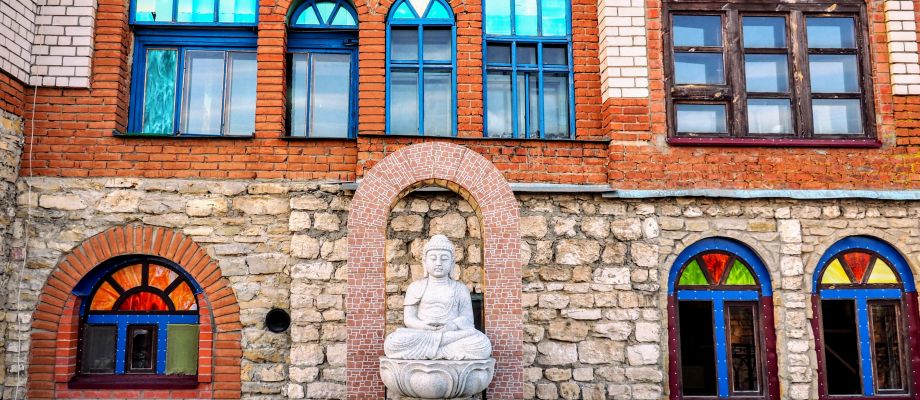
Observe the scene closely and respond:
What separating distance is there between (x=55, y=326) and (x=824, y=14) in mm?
9456

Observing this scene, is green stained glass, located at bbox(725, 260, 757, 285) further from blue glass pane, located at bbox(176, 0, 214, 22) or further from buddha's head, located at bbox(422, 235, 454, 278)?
blue glass pane, located at bbox(176, 0, 214, 22)

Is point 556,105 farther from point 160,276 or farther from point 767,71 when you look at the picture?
point 160,276

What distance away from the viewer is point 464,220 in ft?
24.5

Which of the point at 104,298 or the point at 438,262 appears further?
the point at 104,298

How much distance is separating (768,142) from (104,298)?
768cm

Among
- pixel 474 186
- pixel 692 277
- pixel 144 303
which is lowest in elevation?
pixel 144 303

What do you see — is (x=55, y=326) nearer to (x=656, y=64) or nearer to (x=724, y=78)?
(x=656, y=64)

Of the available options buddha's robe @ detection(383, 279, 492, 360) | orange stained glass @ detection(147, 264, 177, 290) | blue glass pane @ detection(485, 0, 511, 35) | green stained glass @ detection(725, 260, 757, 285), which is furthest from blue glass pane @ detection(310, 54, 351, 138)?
green stained glass @ detection(725, 260, 757, 285)

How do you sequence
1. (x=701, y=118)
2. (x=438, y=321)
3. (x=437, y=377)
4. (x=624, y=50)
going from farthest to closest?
(x=701, y=118) → (x=624, y=50) → (x=438, y=321) → (x=437, y=377)

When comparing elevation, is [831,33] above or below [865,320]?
above

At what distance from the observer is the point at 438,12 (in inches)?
318

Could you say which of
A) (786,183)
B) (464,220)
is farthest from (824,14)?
(464,220)

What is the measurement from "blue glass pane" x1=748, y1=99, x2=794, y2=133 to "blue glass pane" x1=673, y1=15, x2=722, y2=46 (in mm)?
870

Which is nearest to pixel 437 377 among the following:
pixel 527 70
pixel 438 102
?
pixel 438 102
